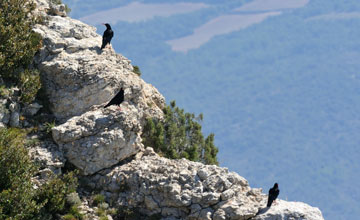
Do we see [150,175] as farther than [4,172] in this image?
Yes

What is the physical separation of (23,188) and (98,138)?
520cm

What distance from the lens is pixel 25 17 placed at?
3378 centimetres

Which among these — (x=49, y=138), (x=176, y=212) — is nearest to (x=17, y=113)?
(x=49, y=138)

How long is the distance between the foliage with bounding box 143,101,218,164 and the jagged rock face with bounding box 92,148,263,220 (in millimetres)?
3856

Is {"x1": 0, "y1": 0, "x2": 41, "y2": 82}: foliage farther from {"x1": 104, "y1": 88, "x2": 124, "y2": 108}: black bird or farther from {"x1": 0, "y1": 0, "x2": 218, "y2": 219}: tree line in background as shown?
{"x1": 104, "y1": 88, "x2": 124, "y2": 108}: black bird

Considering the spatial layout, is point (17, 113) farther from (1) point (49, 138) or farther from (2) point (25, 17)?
(2) point (25, 17)

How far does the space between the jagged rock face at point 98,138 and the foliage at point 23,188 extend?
1.62m

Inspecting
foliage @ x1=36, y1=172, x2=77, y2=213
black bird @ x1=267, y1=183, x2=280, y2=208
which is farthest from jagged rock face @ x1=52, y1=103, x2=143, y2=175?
black bird @ x1=267, y1=183, x2=280, y2=208

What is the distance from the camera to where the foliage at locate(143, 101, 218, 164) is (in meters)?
32.3

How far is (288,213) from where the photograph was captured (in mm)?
26125

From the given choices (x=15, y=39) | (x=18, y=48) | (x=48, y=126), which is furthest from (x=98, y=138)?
(x=15, y=39)

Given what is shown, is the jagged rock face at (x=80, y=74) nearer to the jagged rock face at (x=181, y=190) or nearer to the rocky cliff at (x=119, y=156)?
the rocky cliff at (x=119, y=156)

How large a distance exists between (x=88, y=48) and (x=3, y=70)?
210 inches

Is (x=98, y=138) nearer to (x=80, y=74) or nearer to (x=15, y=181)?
(x=80, y=74)
